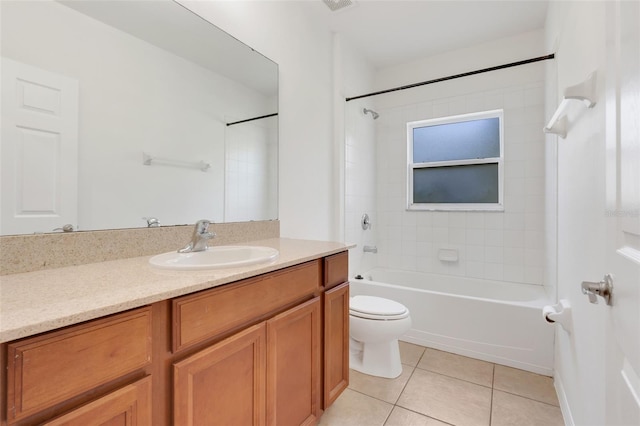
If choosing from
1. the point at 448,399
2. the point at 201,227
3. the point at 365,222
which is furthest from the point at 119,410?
the point at 365,222

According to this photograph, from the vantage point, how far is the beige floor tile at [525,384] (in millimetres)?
1680

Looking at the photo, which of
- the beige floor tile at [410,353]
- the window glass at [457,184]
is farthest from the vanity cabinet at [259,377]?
the window glass at [457,184]

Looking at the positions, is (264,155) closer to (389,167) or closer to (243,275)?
(243,275)

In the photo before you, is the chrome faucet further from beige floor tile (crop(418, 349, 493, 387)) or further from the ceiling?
the ceiling

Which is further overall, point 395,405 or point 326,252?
point 395,405

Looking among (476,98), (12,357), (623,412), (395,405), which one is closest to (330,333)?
(395,405)

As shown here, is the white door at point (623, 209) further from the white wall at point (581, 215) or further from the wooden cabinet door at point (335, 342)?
the wooden cabinet door at point (335, 342)

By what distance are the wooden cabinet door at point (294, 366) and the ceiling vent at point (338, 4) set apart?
6.84 feet

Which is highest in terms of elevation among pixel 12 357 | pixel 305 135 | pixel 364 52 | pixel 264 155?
pixel 364 52

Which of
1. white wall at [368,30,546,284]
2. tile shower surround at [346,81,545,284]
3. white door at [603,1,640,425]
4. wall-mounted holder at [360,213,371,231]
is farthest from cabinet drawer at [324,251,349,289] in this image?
white wall at [368,30,546,284]

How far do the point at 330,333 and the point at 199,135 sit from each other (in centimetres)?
119

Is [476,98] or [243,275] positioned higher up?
[476,98]

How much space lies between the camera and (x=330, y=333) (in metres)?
1.41

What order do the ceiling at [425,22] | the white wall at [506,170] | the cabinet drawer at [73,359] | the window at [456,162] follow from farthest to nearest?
1. the window at [456,162]
2. the white wall at [506,170]
3. the ceiling at [425,22]
4. the cabinet drawer at [73,359]
